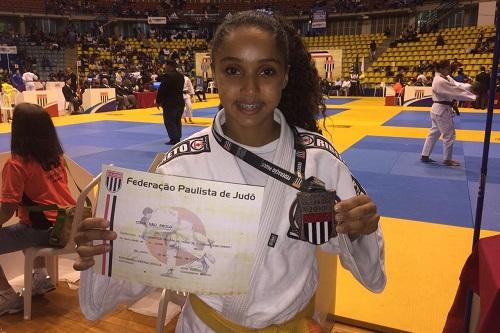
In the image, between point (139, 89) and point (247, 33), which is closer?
point (247, 33)

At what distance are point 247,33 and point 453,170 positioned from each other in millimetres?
7074

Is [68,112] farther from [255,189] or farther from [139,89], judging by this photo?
[255,189]

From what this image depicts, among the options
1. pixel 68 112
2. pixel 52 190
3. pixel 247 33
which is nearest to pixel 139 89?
pixel 68 112

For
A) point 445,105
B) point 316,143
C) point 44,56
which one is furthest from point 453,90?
point 44,56

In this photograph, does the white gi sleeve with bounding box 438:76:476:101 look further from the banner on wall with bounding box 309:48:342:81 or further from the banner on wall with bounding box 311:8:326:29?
the banner on wall with bounding box 311:8:326:29

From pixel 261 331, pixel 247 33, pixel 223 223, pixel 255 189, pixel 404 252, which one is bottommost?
pixel 404 252

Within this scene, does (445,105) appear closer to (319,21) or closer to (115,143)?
(115,143)

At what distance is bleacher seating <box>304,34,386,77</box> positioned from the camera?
105 ft

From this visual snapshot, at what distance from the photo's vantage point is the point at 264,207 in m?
1.45

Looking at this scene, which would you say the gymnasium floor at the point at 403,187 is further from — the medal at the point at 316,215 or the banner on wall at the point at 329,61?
the banner on wall at the point at 329,61

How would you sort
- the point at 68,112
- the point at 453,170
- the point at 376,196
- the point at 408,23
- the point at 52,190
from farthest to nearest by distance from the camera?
the point at 408,23 → the point at 68,112 → the point at 453,170 → the point at 376,196 → the point at 52,190

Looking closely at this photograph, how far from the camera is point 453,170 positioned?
7.53 metres

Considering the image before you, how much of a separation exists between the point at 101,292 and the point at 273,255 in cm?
60

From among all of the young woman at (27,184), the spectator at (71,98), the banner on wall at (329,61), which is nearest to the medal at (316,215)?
the young woman at (27,184)
